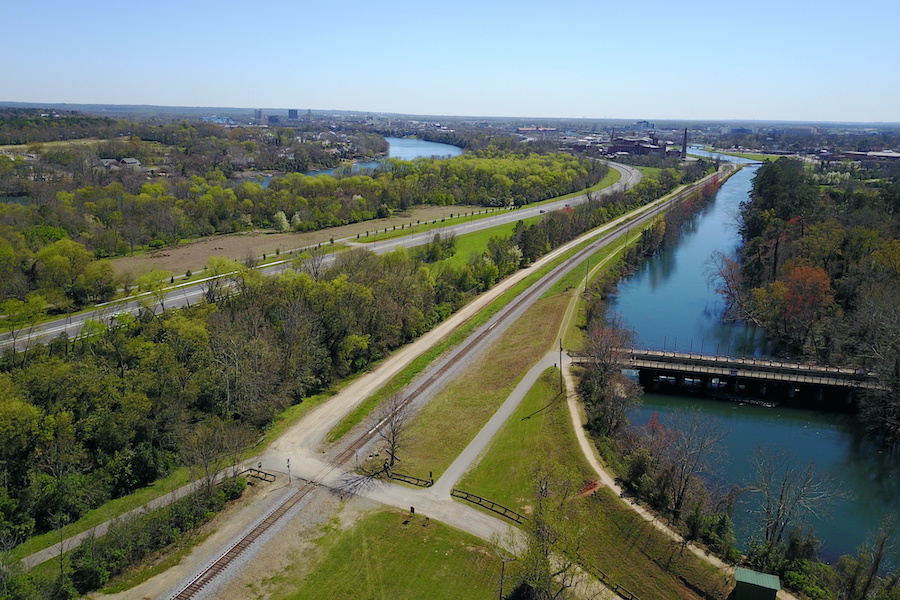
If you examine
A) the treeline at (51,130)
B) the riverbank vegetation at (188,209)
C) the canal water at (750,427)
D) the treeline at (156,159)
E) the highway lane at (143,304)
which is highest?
the treeline at (51,130)

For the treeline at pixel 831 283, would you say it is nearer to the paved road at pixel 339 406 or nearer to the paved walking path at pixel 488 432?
the paved walking path at pixel 488 432

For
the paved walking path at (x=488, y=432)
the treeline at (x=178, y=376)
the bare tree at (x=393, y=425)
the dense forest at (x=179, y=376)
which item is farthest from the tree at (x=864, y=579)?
the dense forest at (x=179, y=376)

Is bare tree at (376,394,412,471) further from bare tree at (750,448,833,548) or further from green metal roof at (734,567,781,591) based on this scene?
bare tree at (750,448,833,548)

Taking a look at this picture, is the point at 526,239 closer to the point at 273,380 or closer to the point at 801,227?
the point at 801,227

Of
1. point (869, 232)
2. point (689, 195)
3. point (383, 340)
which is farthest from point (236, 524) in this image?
point (689, 195)

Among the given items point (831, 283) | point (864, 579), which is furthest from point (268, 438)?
point (831, 283)

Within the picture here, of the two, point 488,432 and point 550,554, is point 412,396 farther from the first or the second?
point 550,554

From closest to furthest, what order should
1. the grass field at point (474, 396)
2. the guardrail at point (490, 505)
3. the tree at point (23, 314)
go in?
the guardrail at point (490, 505), the grass field at point (474, 396), the tree at point (23, 314)

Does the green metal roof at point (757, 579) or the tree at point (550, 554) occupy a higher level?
the tree at point (550, 554)
